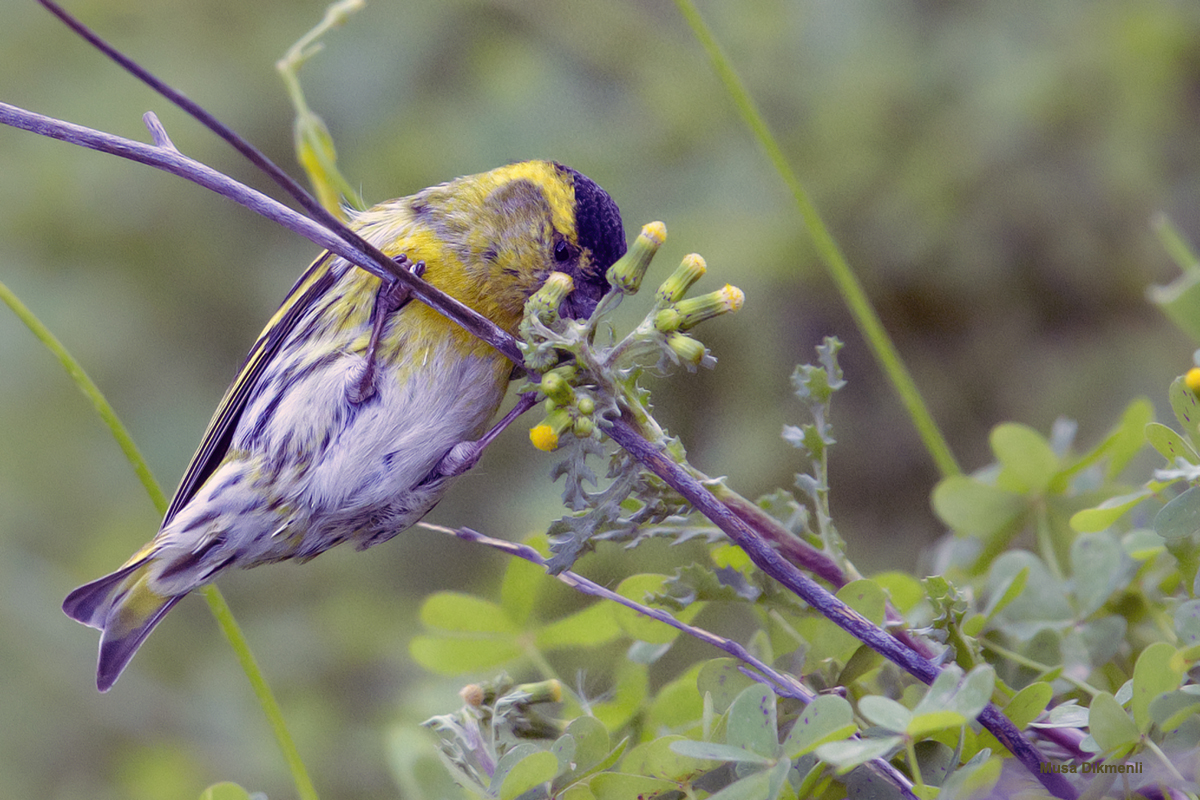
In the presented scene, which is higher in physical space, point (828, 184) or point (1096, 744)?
point (828, 184)

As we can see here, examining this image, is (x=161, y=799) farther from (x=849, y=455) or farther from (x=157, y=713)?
(x=849, y=455)

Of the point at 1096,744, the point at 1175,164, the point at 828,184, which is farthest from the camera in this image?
the point at 828,184

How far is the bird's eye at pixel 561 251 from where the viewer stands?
128 cm

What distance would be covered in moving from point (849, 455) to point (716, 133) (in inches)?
31.2

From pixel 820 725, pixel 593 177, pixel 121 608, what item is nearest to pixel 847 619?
pixel 820 725

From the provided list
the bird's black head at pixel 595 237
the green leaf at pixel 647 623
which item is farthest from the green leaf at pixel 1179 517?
the bird's black head at pixel 595 237

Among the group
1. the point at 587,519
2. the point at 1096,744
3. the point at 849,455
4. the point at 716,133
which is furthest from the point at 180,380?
the point at 1096,744

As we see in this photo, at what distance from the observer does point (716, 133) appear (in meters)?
2.27

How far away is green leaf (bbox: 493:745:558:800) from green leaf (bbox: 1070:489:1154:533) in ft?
1.60

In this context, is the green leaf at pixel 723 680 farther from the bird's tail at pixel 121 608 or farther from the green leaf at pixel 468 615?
the bird's tail at pixel 121 608

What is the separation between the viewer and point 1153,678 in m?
0.63

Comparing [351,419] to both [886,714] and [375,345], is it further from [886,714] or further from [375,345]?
[886,714]

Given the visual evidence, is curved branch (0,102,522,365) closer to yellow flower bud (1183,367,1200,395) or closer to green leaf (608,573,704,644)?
green leaf (608,573,704,644)

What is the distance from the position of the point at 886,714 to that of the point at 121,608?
0.89 m
